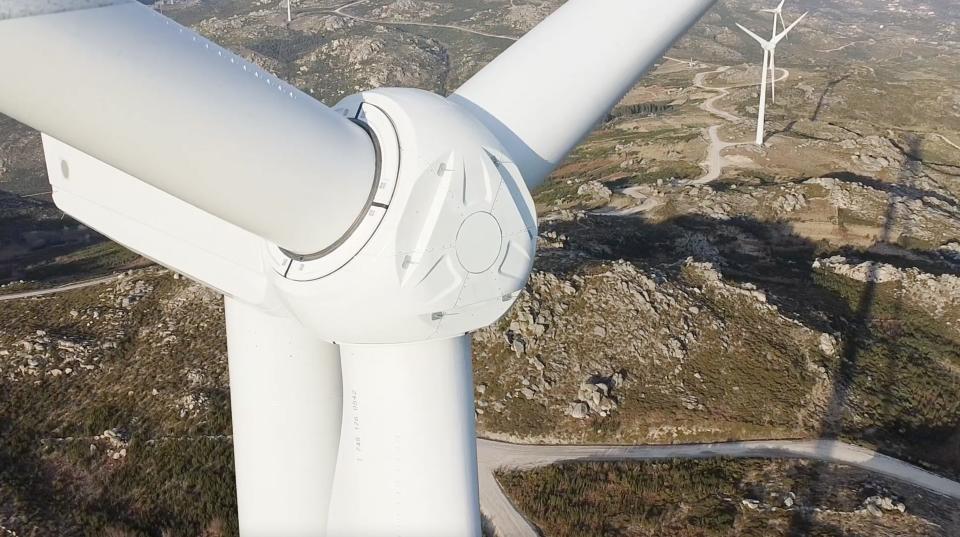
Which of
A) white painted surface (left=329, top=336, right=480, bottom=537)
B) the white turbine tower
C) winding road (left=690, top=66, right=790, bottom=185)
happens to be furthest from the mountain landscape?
winding road (left=690, top=66, right=790, bottom=185)

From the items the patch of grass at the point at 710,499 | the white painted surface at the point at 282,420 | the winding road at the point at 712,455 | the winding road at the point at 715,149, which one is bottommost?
the winding road at the point at 712,455

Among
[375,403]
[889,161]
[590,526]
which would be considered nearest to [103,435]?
[590,526]

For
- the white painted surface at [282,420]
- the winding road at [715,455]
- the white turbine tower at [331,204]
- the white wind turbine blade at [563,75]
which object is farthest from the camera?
the winding road at [715,455]

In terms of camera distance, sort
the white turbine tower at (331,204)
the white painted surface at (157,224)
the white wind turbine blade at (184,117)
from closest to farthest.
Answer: the white wind turbine blade at (184,117), the white turbine tower at (331,204), the white painted surface at (157,224)

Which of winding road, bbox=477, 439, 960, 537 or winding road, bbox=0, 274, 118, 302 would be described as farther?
winding road, bbox=0, 274, 118, 302

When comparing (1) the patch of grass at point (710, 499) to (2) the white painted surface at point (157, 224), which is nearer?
(2) the white painted surface at point (157, 224)

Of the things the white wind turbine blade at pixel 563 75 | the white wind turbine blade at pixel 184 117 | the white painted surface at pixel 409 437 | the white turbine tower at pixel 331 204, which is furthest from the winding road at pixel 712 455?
the white wind turbine blade at pixel 184 117

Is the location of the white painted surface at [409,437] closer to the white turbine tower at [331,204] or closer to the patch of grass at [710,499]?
the white turbine tower at [331,204]

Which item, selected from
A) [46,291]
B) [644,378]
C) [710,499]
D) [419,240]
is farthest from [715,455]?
[46,291]

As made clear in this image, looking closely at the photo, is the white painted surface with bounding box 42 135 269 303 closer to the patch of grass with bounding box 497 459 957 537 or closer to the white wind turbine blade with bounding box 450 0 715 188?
the white wind turbine blade with bounding box 450 0 715 188
